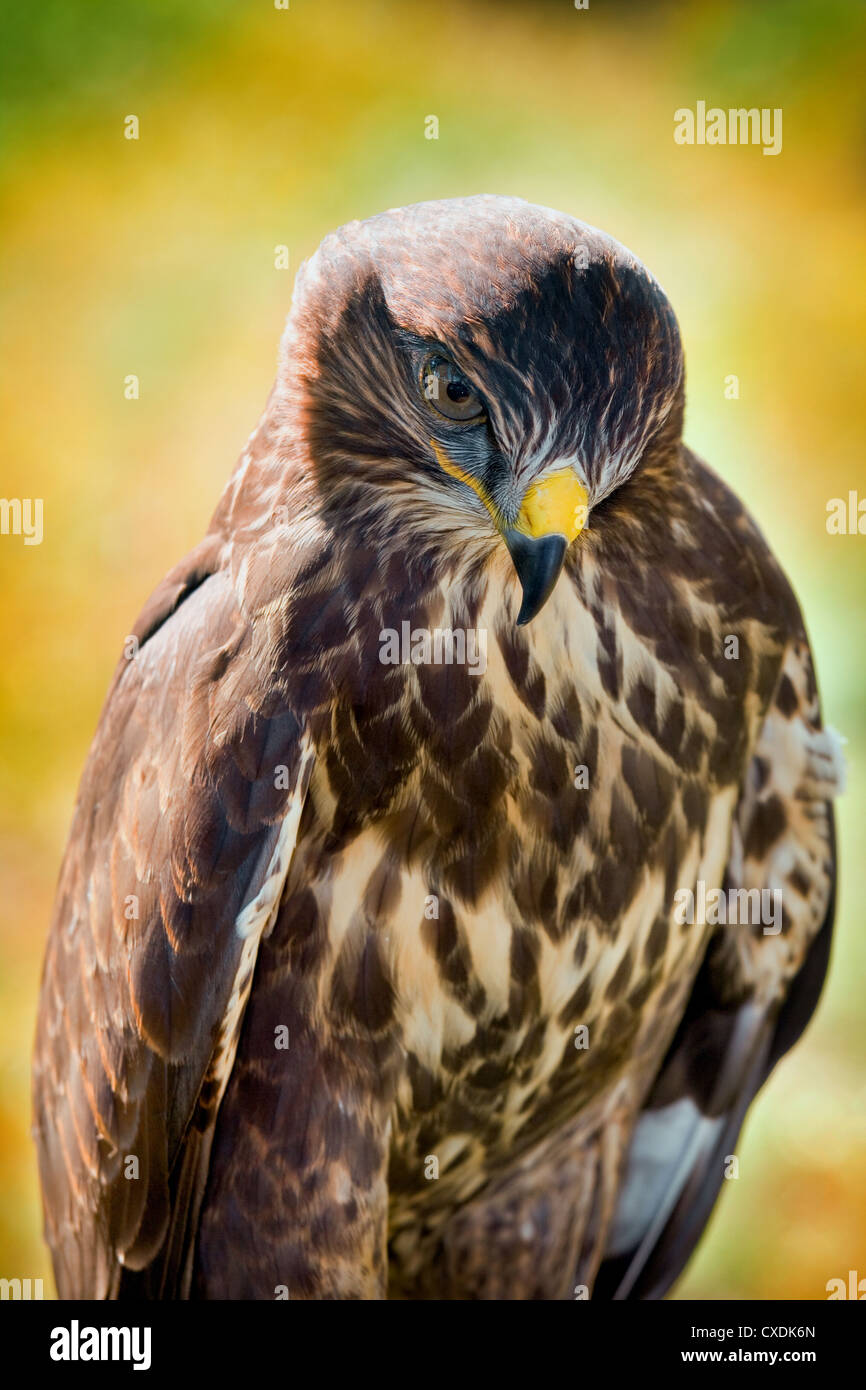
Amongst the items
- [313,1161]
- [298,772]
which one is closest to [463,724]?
[298,772]

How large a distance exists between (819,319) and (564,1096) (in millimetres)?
1295

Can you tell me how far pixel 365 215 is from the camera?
1.92 metres

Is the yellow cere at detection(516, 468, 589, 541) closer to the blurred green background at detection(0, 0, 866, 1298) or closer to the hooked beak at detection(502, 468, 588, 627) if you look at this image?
the hooked beak at detection(502, 468, 588, 627)

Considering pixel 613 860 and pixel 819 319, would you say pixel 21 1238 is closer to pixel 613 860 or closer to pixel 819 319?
pixel 613 860

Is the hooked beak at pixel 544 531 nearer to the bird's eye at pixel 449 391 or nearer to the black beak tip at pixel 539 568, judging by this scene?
the black beak tip at pixel 539 568

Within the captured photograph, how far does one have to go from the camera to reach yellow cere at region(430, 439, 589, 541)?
1171 millimetres

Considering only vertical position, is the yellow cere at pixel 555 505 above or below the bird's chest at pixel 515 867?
above

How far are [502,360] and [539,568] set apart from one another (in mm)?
196

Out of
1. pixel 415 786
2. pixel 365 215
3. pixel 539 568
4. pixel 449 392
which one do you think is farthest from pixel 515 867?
pixel 365 215

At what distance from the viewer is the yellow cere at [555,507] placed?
117 centimetres

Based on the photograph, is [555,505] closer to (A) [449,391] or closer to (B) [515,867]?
(A) [449,391]

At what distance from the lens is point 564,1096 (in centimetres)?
168

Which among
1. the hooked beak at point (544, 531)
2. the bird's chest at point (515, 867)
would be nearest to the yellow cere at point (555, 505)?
the hooked beak at point (544, 531)

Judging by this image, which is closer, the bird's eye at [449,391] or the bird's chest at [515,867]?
the bird's eye at [449,391]
